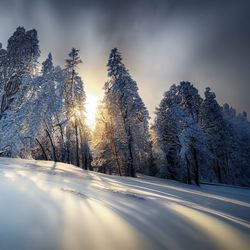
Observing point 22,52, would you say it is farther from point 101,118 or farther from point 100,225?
point 100,225

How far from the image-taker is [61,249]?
4.82 metres

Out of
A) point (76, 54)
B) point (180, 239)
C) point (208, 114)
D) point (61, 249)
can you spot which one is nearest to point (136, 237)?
point (180, 239)

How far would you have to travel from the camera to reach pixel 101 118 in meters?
40.9

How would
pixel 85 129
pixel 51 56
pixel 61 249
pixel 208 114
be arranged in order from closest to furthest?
pixel 61 249, pixel 51 56, pixel 85 129, pixel 208 114

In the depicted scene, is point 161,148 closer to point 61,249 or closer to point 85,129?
point 85,129

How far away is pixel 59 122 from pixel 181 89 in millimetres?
19958

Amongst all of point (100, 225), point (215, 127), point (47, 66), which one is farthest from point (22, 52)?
point (215, 127)

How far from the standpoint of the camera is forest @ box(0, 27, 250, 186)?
30375 mm

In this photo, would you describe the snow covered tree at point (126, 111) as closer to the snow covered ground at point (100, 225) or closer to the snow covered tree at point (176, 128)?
the snow covered tree at point (176, 128)

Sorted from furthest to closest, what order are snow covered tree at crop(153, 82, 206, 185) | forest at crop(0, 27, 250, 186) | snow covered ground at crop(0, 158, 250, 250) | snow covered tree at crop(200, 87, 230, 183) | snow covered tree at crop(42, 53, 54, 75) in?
snow covered tree at crop(200, 87, 230, 183), snow covered tree at crop(153, 82, 206, 185), snow covered tree at crop(42, 53, 54, 75), forest at crop(0, 27, 250, 186), snow covered ground at crop(0, 158, 250, 250)

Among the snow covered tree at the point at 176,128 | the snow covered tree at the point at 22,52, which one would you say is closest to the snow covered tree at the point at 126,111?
the snow covered tree at the point at 176,128

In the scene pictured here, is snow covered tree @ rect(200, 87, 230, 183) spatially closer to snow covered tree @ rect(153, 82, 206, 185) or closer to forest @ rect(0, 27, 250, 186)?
forest @ rect(0, 27, 250, 186)

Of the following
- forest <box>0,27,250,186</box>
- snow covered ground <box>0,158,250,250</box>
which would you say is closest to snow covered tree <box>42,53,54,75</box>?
forest <box>0,27,250,186</box>

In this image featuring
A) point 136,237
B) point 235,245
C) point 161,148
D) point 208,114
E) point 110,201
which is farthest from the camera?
point 208,114
